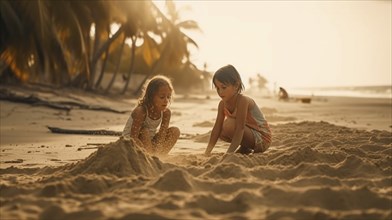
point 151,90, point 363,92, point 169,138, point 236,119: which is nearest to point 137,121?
point 151,90

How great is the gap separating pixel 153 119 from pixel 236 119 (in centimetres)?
79

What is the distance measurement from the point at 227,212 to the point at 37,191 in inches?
40.0

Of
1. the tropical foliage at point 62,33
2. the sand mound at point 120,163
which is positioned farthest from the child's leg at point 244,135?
the tropical foliage at point 62,33

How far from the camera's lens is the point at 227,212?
6.21 feet

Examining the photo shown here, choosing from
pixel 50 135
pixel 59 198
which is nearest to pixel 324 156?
pixel 59 198

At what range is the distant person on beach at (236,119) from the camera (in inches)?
148

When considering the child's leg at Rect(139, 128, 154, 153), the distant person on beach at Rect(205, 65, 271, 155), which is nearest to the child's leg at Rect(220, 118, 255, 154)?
the distant person on beach at Rect(205, 65, 271, 155)

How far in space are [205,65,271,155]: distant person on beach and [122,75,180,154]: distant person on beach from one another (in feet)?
1.48

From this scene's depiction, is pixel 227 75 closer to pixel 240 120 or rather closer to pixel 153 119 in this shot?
pixel 240 120

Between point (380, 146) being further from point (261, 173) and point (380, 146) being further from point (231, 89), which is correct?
point (261, 173)

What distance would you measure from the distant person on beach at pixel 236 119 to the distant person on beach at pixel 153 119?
45 cm

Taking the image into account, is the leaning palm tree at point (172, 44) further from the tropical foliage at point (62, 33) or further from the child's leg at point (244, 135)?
the child's leg at point (244, 135)

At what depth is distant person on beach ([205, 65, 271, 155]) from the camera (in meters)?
3.75

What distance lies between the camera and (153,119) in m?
4.08
